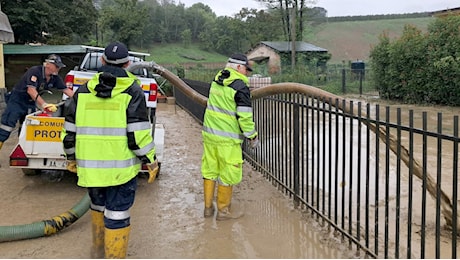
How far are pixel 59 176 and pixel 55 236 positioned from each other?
2366 mm

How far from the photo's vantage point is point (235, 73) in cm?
515

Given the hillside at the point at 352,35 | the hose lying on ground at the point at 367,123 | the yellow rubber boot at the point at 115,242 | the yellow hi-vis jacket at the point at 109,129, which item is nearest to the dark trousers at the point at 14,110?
the hose lying on ground at the point at 367,123

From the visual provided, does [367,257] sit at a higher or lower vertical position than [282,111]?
lower

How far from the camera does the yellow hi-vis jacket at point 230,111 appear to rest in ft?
16.4

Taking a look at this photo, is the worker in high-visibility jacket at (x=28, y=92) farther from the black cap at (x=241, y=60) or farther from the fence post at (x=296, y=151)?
the fence post at (x=296, y=151)

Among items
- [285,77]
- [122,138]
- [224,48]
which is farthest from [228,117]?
[224,48]

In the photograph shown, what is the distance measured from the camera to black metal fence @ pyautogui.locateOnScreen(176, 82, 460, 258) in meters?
3.50

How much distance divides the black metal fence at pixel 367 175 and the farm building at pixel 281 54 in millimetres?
37185

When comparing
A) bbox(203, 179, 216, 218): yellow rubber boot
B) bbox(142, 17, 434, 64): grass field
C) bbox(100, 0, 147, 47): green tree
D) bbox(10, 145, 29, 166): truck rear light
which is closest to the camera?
bbox(203, 179, 216, 218): yellow rubber boot

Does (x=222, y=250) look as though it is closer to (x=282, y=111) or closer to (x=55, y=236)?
(x=55, y=236)

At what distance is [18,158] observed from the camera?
19.8 feet

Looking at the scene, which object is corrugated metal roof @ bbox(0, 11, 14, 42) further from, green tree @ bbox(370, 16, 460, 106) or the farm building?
the farm building

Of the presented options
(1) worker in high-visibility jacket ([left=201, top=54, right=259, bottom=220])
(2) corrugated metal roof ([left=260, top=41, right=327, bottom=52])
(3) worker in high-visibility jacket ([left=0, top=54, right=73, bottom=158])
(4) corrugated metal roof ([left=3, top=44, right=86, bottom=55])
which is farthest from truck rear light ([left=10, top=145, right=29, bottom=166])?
(2) corrugated metal roof ([left=260, top=41, right=327, bottom=52])

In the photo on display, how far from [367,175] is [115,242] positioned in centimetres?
225
